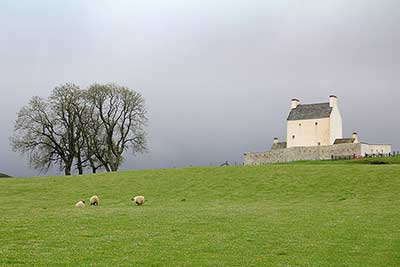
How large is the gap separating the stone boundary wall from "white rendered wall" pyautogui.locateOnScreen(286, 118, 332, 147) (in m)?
6.27

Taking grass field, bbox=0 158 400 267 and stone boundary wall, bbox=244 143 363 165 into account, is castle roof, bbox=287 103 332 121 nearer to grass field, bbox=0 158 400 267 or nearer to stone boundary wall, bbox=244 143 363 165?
stone boundary wall, bbox=244 143 363 165

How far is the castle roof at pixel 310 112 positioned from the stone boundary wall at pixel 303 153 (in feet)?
31.3

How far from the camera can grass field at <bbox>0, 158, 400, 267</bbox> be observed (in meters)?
15.2

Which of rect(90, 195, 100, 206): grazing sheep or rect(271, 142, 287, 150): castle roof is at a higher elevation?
rect(271, 142, 287, 150): castle roof

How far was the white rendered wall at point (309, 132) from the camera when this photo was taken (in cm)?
9931

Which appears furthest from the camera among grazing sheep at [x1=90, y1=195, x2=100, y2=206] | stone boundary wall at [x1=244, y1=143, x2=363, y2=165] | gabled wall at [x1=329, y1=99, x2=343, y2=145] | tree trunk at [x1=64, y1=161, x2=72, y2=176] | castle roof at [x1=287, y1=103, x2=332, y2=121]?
castle roof at [x1=287, y1=103, x2=332, y2=121]

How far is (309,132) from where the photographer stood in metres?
101

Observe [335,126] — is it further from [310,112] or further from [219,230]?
[219,230]

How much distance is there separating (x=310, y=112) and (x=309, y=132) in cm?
445

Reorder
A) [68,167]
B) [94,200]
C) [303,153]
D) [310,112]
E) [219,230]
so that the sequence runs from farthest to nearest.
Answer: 1. [310,112]
2. [303,153]
3. [68,167]
4. [94,200]
5. [219,230]

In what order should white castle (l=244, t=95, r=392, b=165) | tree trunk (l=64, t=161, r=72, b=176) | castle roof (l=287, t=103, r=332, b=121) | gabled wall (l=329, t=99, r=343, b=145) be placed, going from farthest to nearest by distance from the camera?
castle roof (l=287, t=103, r=332, b=121) < gabled wall (l=329, t=99, r=343, b=145) < white castle (l=244, t=95, r=392, b=165) < tree trunk (l=64, t=161, r=72, b=176)

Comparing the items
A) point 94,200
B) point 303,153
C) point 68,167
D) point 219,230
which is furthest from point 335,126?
point 219,230

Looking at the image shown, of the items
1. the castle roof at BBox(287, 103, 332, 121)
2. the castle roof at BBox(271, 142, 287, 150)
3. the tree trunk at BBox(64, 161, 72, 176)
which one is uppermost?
the castle roof at BBox(287, 103, 332, 121)

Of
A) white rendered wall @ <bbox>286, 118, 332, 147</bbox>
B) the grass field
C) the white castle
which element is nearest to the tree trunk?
the grass field
